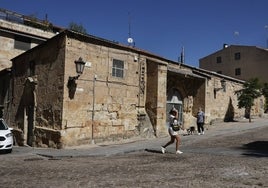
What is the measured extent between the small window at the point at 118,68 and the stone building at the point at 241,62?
3019 centimetres

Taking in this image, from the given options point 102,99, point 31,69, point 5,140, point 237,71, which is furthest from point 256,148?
point 237,71

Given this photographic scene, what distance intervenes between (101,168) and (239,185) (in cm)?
356

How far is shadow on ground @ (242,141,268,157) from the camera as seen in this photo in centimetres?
1070

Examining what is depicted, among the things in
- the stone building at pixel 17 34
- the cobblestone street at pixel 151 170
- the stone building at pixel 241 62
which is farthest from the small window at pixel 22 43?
the stone building at pixel 241 62

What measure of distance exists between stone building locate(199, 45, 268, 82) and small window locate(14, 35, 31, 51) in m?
28.6

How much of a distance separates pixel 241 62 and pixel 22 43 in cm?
2926

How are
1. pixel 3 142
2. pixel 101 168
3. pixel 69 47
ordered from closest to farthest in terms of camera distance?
pixel 101 168, pixel 3 142, pixel 69 47

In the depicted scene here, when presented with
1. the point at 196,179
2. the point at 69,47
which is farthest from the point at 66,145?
the point at 196,179

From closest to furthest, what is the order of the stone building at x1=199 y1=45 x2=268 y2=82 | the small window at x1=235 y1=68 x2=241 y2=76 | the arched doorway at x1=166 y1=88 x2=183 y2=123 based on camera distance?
the arched doorway at x1=166 y1=88 x2=183 y2=123
the stone building at x1=199 y1=45 x2=268 y2=82
the small window at x1=235 y1=68 x2=241 y2=76

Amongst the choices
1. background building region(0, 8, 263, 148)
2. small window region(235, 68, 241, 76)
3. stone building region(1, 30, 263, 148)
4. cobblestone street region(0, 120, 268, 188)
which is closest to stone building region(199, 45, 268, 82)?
small window region(235, 68, 241, 76)

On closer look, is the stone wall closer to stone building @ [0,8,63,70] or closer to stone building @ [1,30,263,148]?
stone building @ [1,30,263,148]

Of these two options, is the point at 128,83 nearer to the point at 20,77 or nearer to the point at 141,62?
the point at 141,62

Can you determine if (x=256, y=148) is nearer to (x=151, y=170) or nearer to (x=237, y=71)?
(x=151, y=170)

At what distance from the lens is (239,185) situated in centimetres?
640
